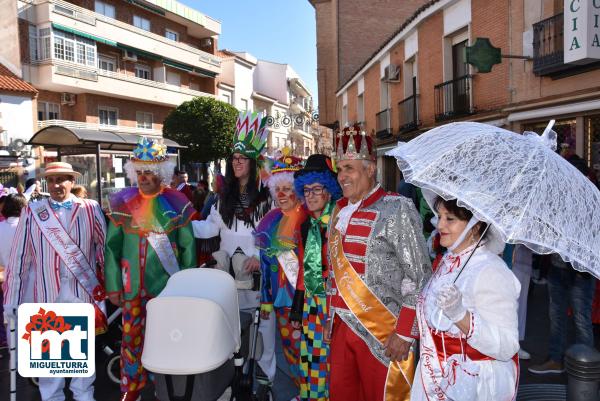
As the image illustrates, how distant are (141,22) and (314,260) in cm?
3055

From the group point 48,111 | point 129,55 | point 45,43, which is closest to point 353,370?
point 45,43

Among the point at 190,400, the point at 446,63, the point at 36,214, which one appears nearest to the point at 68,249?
the point at 36,214

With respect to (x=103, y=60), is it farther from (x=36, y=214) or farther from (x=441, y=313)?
(x=441, y=313)

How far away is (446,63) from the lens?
13.1 m

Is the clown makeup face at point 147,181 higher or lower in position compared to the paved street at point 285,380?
higher

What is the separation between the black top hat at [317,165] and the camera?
3.24m

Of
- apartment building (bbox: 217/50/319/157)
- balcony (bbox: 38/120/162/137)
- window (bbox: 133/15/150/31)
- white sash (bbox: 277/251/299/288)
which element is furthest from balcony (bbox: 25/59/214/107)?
white sash (bbox: 277/251/299/288)

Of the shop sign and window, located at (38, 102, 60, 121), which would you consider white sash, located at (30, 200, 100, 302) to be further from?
window, located at (38, 102, 60, 121)

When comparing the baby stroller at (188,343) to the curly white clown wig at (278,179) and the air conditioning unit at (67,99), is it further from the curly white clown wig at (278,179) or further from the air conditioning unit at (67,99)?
the air conditioning unit at (67,99)

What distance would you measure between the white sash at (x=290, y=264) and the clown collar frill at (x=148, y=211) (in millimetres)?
959

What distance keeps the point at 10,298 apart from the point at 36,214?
0.67m

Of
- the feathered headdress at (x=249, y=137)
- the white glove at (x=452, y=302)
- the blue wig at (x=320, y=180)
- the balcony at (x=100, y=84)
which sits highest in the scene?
the balcony at (x=100, y=84)

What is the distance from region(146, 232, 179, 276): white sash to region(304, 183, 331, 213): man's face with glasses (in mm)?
1297

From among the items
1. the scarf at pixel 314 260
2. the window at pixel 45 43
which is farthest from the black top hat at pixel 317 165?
the window at pixel 45 43
